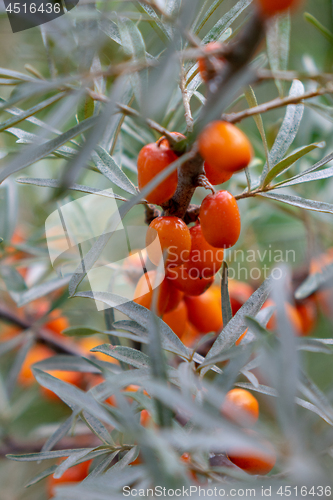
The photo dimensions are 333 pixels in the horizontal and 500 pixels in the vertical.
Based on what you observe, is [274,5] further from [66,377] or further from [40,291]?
[66,377]

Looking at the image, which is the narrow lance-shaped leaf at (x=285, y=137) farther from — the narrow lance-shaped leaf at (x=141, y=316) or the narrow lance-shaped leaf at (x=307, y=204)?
the narrow lance-shaped leaf at (x=141, y=316)

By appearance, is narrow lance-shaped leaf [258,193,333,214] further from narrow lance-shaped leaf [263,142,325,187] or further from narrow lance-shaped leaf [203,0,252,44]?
narrow lance-shaped leaf [203,0,252,44]

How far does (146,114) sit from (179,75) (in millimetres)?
204

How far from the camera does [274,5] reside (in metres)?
0.21

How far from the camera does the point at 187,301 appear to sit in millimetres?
546

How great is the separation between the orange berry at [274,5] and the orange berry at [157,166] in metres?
0.14

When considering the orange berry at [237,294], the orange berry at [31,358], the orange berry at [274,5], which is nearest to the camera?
the orange berry at [274,5]

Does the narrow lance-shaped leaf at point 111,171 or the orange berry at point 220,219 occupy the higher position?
the narrow lance-shaped leaf at point 111,171

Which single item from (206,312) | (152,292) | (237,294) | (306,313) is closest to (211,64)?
(152,292)

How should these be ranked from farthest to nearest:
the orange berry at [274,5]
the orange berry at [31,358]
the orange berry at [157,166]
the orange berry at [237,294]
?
1. the orange berry at [31,358]
2. the orange berry at [237,294]
3. the orange berry at [157,166]
4. the orange berry at [274,5]

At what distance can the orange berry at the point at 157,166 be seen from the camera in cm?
32

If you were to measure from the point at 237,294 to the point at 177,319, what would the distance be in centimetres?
22

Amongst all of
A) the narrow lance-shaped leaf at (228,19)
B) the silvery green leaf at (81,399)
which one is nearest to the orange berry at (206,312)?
the silvery green leaf at (81,399)

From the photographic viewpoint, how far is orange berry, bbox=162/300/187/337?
1.60 feet
